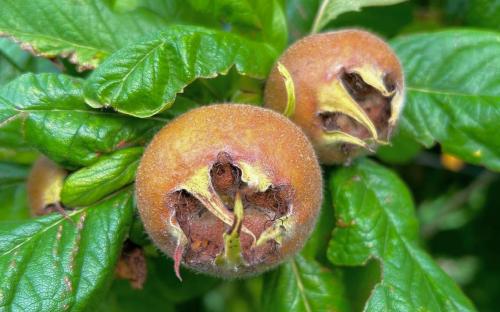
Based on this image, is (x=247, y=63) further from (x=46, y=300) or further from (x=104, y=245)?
(x=46, y=300)

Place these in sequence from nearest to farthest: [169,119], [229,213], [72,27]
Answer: [229,213] → [169,119] → [72,27]

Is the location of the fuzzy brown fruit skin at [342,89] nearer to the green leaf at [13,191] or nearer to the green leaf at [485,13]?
the green leaf at [485,13]

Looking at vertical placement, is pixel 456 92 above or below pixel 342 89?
below

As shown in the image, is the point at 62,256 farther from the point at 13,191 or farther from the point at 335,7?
the point at 335,7

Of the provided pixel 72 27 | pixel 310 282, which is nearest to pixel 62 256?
pixel 72 27

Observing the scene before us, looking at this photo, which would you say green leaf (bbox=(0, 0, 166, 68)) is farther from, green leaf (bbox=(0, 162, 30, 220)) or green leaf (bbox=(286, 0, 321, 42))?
green leaf (bbox=(0, 162, 30, 220))

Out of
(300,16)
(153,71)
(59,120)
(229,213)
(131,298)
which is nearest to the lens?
(229,213)
